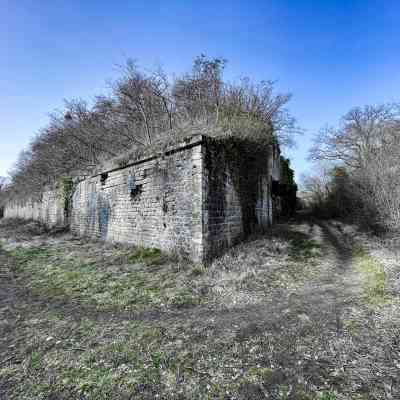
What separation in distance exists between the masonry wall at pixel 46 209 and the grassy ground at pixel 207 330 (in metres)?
8.64

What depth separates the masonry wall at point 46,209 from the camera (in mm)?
13469

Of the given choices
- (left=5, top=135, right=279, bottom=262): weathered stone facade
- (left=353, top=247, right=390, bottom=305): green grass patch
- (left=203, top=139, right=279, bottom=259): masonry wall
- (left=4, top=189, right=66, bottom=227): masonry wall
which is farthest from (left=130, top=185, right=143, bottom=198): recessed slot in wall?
(left=4, top=189, right=66, bottom=227): masonry wall

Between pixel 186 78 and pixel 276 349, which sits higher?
pixel 186 78

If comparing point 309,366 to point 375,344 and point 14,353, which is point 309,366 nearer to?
point 375,344

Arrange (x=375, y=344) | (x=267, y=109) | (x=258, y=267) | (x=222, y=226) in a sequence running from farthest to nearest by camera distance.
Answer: (x=267, y=109) → (x=222, y=226) → (x=258, y=267) → (x=375, y=344)

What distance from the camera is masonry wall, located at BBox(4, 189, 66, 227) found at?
1347 centimetres

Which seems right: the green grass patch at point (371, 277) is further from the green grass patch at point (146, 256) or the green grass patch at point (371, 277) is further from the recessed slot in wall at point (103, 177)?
the recessed slot in wall at point (103, 177)

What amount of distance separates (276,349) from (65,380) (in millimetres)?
2048

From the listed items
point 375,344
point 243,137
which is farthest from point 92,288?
point 243,137

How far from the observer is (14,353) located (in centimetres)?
243

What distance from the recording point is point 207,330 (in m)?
2.83

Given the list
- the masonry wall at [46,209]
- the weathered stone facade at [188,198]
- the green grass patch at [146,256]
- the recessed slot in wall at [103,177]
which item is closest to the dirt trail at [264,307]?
the weathered stone facade at [188,198]

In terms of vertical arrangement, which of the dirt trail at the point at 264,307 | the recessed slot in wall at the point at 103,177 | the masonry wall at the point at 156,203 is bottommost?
the dirt trail at the point at 264,307

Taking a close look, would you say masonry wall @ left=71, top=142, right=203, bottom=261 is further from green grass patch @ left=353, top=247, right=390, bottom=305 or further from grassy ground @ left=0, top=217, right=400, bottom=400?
green grass patch @ left=353, top=247, right=390, bottom=305
